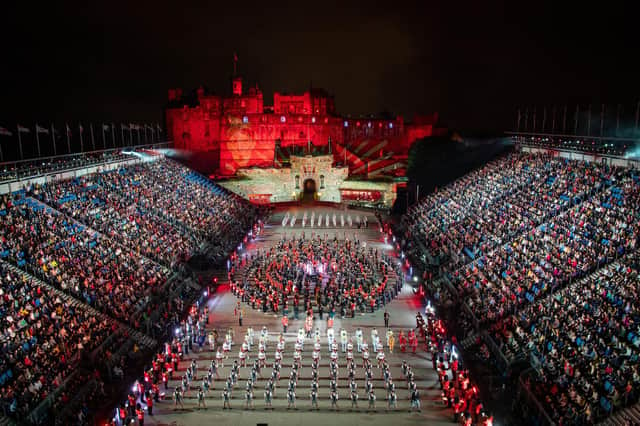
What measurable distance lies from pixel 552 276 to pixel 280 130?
60.3m

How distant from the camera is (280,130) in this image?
8150cm

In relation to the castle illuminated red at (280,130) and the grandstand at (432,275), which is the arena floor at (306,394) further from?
the castle illuminated red at (280,130)

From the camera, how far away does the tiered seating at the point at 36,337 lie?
19.6 meters

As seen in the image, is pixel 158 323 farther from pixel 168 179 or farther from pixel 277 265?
pixel 168 179

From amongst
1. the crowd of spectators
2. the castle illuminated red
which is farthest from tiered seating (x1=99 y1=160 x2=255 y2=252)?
the castle illuminated red

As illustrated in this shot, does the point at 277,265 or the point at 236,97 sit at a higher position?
the point at 236,97

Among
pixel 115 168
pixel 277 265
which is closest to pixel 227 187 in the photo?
pixel 115 168

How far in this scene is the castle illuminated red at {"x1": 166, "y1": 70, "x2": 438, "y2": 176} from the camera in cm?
7881

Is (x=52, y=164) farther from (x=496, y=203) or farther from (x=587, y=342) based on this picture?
(x=587, y=342)

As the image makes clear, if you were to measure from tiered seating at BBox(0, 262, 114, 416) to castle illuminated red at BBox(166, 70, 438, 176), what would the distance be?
49609 millimetres

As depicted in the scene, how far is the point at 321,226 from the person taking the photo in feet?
176

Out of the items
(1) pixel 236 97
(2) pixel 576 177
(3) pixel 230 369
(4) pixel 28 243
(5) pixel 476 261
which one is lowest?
(3) pixel 230 369

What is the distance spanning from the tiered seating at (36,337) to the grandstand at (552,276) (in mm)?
20038

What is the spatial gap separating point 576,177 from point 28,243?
39717 millimetres
